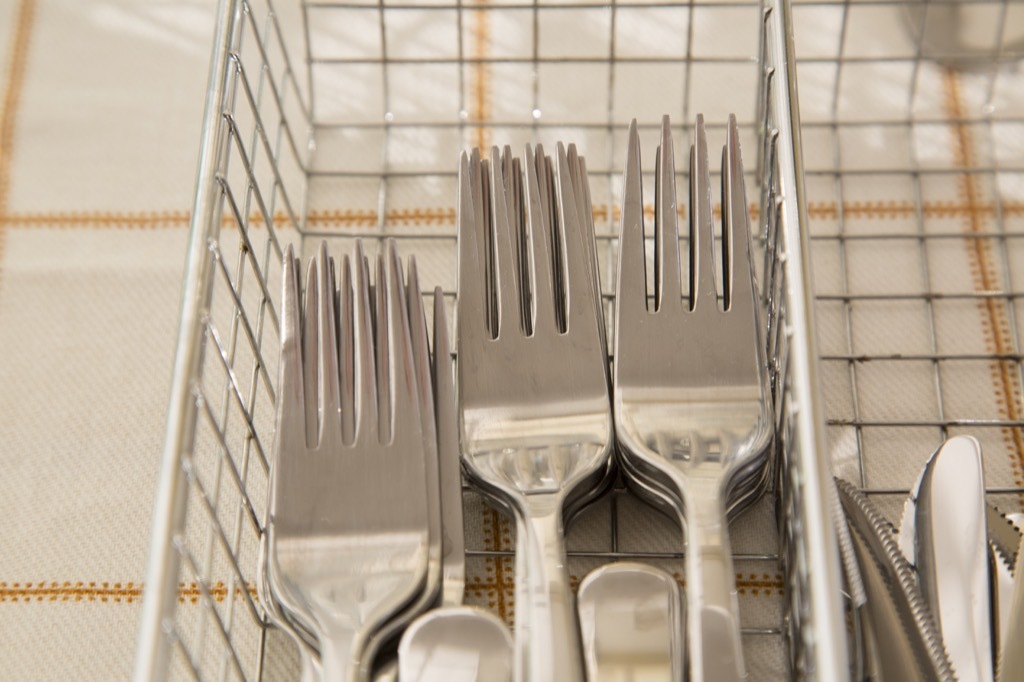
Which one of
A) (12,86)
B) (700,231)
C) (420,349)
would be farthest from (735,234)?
(12,86)

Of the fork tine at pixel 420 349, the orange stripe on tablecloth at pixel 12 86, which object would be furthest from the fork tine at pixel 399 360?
the orange stripe on tablecloth at pixel 12 86

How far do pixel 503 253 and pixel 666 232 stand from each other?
2.3 inches

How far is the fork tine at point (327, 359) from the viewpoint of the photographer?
0.37 meters

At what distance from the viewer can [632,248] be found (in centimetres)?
41

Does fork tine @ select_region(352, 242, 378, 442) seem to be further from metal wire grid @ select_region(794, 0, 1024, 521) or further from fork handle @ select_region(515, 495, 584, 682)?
metal wire grid @ select_region(794, 0, 1024, 521)

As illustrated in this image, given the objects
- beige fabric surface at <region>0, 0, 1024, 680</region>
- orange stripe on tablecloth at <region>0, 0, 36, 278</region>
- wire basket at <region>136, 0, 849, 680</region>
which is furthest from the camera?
orange stripe on tablecloth at <region>0, 0, 36, 278</region>

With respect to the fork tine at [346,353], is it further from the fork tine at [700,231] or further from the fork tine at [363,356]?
the fork tine at [700,231]

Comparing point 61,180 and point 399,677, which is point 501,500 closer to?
point 399,677

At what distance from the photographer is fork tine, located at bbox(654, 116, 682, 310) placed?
0.40 meters

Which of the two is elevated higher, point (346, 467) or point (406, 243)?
point (406, 243)

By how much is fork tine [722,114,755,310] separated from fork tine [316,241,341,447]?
0.45 feet

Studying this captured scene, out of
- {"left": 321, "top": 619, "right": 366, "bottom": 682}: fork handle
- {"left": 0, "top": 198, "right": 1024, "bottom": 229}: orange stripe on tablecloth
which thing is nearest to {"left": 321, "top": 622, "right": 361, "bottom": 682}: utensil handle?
{"left": 321, "top": 619, "right": 366, "bottom": 682}: fork handle

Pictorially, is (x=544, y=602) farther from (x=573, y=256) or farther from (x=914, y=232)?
(x=914, y=232)

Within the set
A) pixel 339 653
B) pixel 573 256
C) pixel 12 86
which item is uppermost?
pixel 12 86
